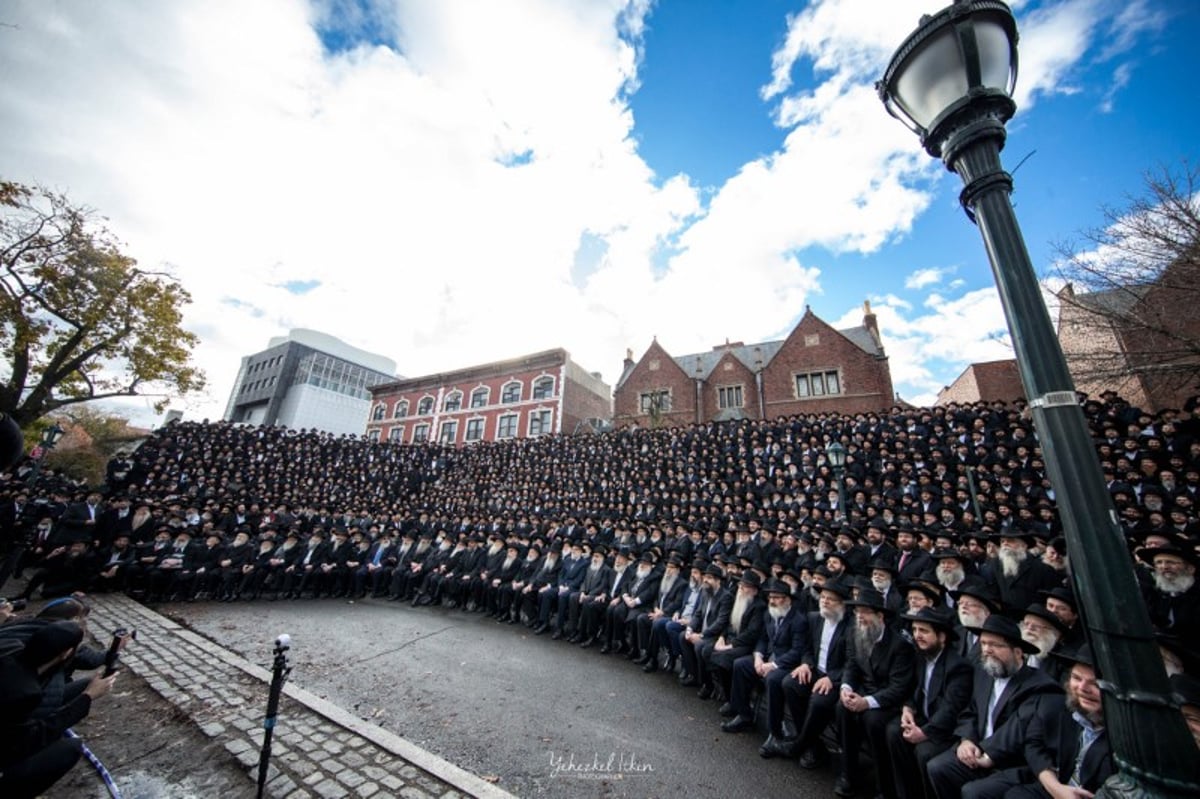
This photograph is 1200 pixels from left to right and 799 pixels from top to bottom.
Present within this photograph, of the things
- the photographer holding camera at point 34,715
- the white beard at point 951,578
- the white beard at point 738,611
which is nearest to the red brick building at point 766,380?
the white beard at point 951,578

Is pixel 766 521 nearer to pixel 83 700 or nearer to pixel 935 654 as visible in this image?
pixel 935 654

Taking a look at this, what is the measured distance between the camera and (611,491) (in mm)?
16703

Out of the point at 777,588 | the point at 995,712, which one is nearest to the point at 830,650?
the point at 777,588

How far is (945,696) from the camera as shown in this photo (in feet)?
13.4

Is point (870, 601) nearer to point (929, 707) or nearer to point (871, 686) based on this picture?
point (871, 686)

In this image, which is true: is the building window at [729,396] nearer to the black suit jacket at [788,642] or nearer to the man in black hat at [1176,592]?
the man in black hat at [1176,592]

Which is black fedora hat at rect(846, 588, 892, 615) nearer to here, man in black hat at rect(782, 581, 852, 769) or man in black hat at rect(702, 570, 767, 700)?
man in black hat at rect(782, 581, 852, 769)

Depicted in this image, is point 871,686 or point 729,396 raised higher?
point 729,396

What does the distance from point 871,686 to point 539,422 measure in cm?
2986

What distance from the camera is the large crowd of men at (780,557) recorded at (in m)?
3.98

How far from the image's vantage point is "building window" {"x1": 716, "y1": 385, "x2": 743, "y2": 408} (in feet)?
96.6

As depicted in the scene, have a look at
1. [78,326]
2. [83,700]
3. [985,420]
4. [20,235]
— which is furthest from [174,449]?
[985,420]

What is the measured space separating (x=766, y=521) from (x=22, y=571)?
18774 millimetres

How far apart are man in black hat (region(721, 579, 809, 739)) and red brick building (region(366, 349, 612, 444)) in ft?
83.3
